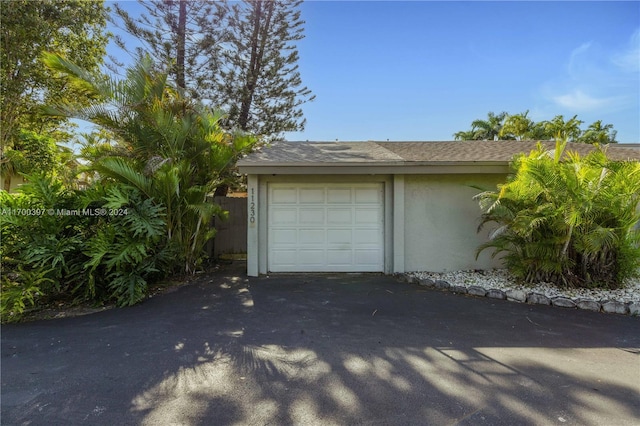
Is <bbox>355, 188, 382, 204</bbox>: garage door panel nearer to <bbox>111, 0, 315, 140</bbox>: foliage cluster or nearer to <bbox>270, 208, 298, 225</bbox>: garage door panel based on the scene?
<bbox>270, 208, 298, 225</bbox>: garage door panel

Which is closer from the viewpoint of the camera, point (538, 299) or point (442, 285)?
point (538, 299)

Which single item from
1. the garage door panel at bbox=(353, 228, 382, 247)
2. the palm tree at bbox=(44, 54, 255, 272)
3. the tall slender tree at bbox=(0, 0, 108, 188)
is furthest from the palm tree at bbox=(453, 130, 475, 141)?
the tall slender tree at bbox=(0, 0, 108, 188)

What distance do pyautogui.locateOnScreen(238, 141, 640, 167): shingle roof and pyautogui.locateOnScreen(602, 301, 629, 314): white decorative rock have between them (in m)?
3.19

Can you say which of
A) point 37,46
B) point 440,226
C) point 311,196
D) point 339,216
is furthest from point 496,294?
point 37,46

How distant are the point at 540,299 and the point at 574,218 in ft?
4.57

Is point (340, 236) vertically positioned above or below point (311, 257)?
above

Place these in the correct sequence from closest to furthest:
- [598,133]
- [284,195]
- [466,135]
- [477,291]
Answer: [477,291], [284,195], [598,133], [466,135]

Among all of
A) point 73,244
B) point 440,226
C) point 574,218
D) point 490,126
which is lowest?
point 73,244

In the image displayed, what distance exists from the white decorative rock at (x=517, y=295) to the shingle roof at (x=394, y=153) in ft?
9.05

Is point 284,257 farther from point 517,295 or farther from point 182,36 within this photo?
point 182,36

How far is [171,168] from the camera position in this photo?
6.14 metres

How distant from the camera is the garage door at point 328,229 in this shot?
7.56 m

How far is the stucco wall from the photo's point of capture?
7422mm

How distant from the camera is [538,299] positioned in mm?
5316
